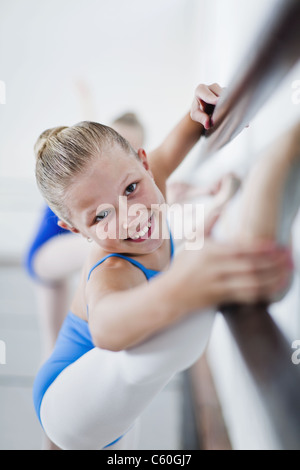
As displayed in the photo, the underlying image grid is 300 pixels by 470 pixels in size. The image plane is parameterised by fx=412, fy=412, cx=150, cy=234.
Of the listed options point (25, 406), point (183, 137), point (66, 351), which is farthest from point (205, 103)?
point (25, 406)

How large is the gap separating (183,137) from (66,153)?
7 cm

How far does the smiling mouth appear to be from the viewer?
169 millimetres

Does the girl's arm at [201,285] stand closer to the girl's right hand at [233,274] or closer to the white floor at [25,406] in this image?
the girl's right hand at [233,274]

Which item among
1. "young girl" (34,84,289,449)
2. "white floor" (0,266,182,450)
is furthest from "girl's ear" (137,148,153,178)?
"white floor" (0,266,182,450)

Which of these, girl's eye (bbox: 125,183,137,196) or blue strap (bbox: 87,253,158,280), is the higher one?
girl's eye (bbox: 125,183,137,196)

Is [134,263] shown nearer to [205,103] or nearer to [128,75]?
[205,103]

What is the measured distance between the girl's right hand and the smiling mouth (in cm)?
6

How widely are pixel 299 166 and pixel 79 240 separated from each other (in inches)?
7.3

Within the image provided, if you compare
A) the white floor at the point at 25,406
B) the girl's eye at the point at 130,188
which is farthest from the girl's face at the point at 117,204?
the white floor at the point at 25,406

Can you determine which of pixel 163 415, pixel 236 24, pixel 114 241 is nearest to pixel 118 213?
pixel 114 241

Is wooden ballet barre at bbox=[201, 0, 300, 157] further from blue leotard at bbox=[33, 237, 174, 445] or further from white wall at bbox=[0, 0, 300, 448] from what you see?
blue leotard at bbox=[33, 237, 174, 445]

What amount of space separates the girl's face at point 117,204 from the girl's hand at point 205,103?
0.03 m

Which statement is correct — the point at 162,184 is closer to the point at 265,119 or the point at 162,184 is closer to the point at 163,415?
the point at 265,119

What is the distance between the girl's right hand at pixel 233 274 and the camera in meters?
0.10
